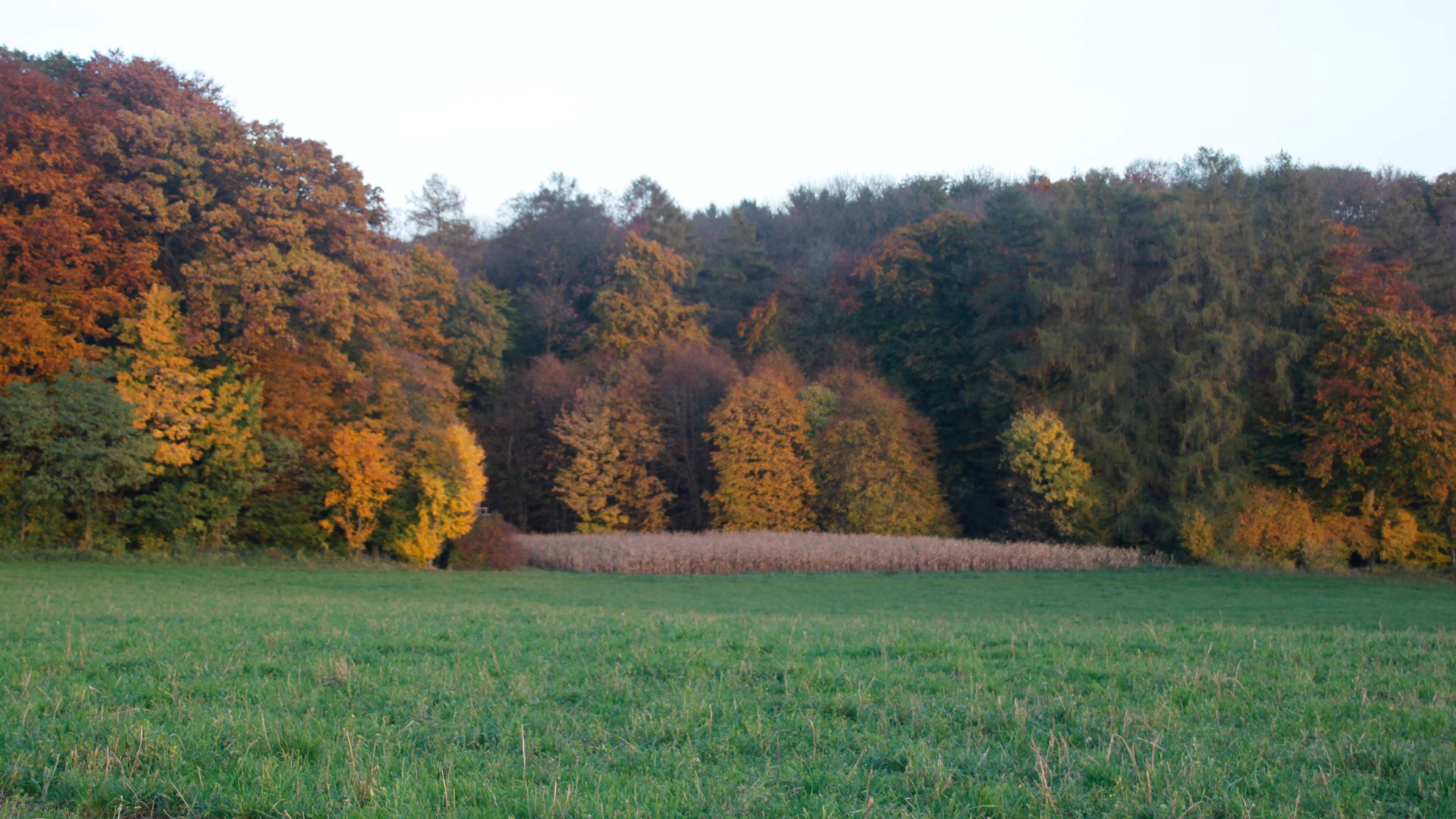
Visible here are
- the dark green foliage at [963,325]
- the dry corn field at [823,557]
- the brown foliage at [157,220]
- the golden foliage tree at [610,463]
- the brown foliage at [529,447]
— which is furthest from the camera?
the brown foliage at [529,447]

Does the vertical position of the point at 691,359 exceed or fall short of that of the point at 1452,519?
it exceeds it

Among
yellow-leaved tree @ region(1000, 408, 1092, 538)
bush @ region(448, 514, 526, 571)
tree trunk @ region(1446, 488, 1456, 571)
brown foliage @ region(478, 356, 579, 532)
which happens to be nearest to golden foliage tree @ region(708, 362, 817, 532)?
brown foliage @ region(478, 356, 579, 532)

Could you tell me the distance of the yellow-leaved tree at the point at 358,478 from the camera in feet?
94.1

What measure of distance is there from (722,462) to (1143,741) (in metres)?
37.9

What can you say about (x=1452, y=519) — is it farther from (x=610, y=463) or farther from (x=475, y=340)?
(x=475, y=340)

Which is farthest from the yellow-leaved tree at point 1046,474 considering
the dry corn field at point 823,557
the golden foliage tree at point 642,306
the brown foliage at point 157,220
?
the brown foliage at point 157,220

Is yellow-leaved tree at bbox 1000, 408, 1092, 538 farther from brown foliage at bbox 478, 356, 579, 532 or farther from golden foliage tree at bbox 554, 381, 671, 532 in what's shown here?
brown foliage at bbox 478, 356, 579, 532

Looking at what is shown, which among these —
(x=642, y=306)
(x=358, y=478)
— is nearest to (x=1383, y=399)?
(x=642, y=306)

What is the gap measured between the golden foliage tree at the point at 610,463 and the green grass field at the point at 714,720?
3232 cm

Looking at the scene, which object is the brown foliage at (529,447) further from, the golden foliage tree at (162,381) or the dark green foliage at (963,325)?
the golden foliage tree at (162,381)

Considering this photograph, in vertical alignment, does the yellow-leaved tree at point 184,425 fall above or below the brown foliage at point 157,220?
below

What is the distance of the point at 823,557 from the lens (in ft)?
110

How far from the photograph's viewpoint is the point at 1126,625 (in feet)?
36.1

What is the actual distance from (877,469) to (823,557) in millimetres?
8892
